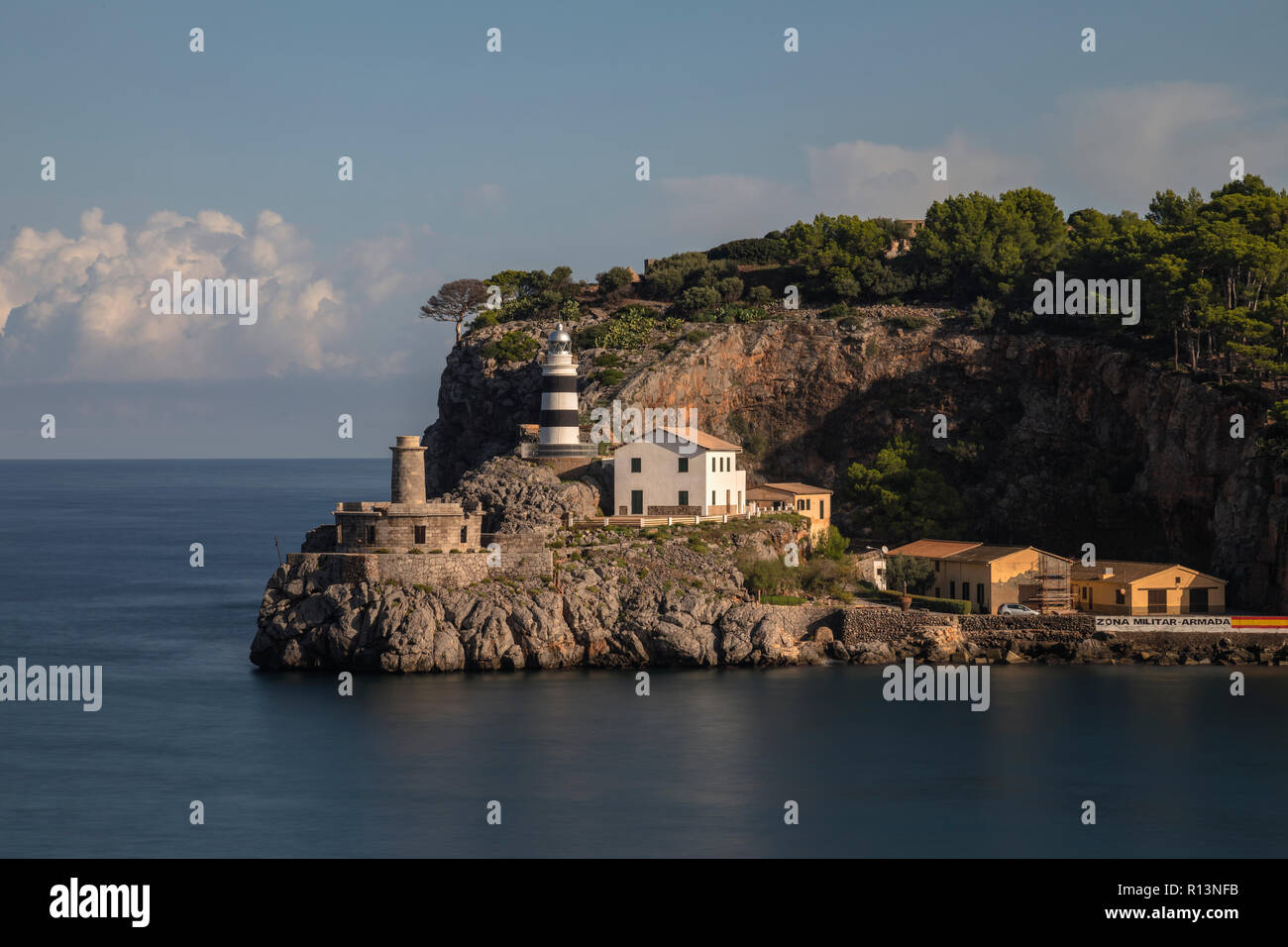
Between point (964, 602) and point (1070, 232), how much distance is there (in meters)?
43.1

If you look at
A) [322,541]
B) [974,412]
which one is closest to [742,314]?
[974,412]

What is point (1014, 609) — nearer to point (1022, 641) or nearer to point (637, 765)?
point (1022, 641)

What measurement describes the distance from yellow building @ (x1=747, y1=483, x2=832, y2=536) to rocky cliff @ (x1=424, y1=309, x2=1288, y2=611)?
4.66 m

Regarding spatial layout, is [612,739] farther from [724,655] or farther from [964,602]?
[964,602]

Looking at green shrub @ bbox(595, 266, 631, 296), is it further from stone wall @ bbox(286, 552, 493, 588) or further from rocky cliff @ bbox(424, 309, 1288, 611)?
stone wall @ bbox(286, 552, 493, 588)

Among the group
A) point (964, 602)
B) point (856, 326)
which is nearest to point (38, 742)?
point (964, 602)

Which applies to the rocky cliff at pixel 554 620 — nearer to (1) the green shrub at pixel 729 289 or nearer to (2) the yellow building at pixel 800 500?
(2) the yellow building at pixel 800 500

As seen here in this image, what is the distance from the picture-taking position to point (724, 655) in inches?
2340

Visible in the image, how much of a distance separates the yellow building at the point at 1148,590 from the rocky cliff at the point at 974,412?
214 inches

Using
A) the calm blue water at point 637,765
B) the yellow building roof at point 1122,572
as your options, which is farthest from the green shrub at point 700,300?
the calm blue water at point 637,765

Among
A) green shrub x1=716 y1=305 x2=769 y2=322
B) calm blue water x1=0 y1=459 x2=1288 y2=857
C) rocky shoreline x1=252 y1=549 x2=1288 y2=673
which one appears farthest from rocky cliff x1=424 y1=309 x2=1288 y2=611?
calm blue water x1=0 y1=459 x2=1288 y2=857

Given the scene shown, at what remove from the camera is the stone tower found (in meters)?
60.3

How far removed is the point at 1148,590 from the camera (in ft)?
206

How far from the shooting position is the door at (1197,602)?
6347 cm
